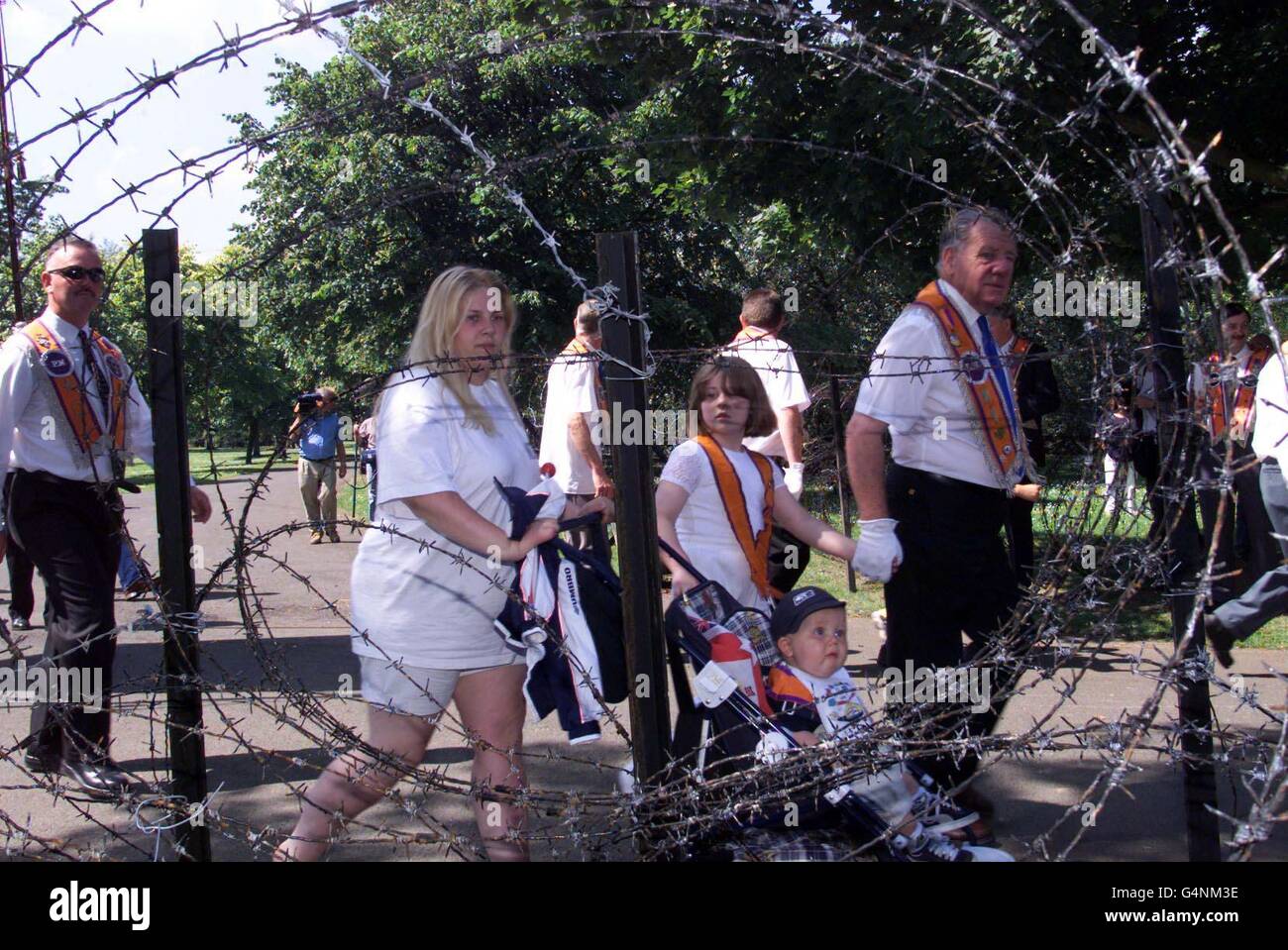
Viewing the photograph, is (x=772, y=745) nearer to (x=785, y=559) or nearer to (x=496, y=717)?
(x=496, y=717)

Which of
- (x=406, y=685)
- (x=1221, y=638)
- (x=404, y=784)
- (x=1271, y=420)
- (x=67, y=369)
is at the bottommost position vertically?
(x=404, y=784)

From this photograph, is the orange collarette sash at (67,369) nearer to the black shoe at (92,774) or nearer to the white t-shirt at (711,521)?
the black shoe at (92,774)

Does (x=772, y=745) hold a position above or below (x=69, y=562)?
below

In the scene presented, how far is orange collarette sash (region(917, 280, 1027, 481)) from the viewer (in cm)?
400

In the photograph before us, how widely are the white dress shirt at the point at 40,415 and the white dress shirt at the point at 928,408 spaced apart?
2742 mm

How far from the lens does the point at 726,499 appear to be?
4168mm

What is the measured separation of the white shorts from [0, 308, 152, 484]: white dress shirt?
1752 millimetres

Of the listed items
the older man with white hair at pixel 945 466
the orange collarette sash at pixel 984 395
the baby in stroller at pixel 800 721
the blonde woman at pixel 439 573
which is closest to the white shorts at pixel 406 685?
the blonde woman at pixel 439 573

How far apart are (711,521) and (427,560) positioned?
119cm

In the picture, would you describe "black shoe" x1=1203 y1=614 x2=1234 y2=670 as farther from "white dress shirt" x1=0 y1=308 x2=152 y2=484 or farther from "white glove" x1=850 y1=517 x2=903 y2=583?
"white dress shirt" x1=0 y1=308 x2=152 y2=484

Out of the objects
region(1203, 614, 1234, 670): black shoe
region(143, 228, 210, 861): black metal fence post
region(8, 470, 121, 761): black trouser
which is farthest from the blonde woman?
region(1203, 614, 1234, 670): black shoe

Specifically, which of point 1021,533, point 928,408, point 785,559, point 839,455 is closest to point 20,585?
point 785,559

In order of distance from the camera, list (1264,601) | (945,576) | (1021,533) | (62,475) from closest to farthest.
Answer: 1. (945,576)
2. (62,475)
3. (1021,533)
4. (1264,601)
